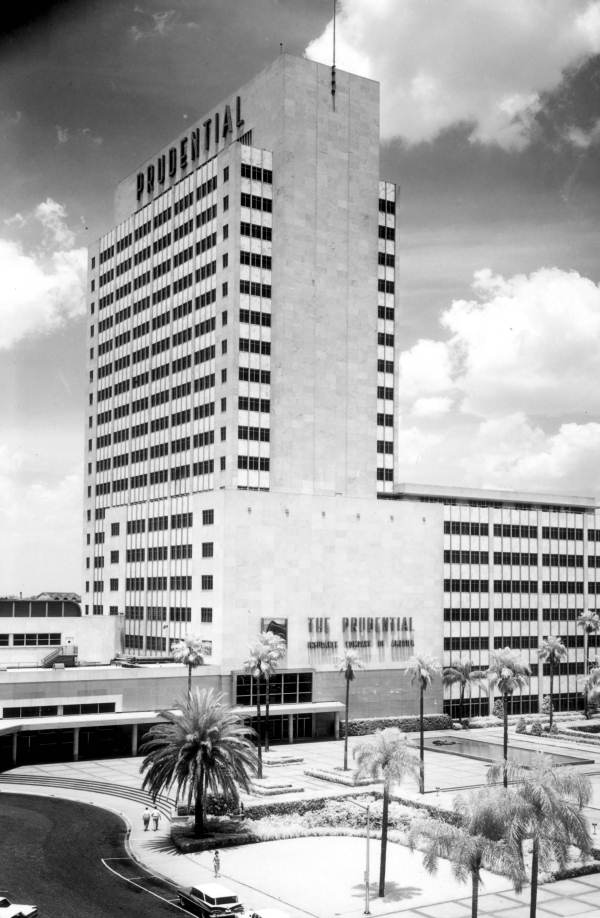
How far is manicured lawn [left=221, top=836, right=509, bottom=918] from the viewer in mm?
58281

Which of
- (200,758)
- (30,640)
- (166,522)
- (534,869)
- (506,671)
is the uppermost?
(166,522)

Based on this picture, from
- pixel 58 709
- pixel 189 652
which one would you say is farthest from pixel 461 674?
pixel 58 709

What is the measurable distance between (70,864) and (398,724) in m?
62.1

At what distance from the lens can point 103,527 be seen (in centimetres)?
15262

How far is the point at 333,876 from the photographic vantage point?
6291 centimetres

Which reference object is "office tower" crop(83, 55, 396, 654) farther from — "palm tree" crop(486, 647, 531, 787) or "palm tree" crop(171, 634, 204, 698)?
"palm tree" crop(486, 647, 531, 787)

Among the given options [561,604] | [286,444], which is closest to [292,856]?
[286,444]

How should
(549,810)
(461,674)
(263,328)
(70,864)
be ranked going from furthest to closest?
(263,328) → (461,674) → (70,864) → (549,810)

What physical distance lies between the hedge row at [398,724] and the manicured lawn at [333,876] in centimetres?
4421

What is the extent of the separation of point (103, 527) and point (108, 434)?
20.6m

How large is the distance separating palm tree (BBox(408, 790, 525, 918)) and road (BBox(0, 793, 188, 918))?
16225 mm

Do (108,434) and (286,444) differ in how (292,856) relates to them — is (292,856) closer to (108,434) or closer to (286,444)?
(286,444)

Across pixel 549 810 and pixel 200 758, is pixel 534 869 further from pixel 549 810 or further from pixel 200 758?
pixel 200 758

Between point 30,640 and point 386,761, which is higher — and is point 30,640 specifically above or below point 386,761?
above
